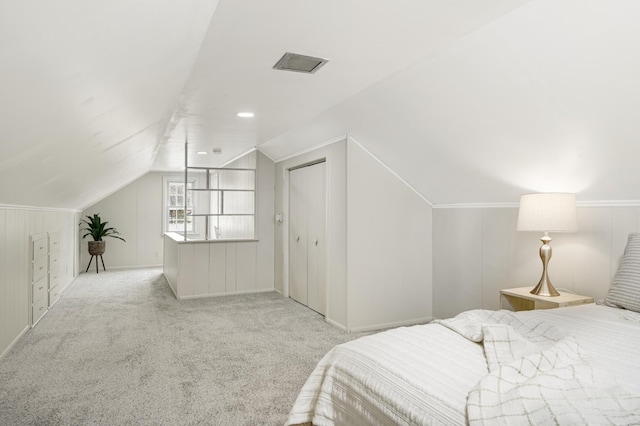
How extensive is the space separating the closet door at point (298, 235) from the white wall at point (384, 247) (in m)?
1.19

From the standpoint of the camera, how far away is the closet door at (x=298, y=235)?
5.18 meters

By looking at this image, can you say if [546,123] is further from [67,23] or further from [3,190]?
[3,190]

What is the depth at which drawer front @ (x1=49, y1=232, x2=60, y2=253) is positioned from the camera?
4.94 metres

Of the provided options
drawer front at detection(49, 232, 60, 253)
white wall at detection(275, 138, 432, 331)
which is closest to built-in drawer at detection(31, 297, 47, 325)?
drawer front at detection(49, 232, 60, 253)

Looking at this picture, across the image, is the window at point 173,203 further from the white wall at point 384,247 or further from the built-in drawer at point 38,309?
the white wall at point 384,247

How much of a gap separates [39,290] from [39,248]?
466mm

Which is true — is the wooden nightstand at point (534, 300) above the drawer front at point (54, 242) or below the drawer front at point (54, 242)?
below

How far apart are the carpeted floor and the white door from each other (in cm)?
23

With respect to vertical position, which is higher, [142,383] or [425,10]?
[425,10]

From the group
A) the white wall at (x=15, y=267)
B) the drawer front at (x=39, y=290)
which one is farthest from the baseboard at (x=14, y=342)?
the drawer front at (x=39, y=290)

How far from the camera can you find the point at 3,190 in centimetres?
272

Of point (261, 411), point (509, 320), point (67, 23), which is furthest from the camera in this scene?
point (261, 411)

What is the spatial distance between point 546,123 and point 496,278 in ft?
5.53

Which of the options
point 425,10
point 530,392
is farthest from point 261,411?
point 425,10
